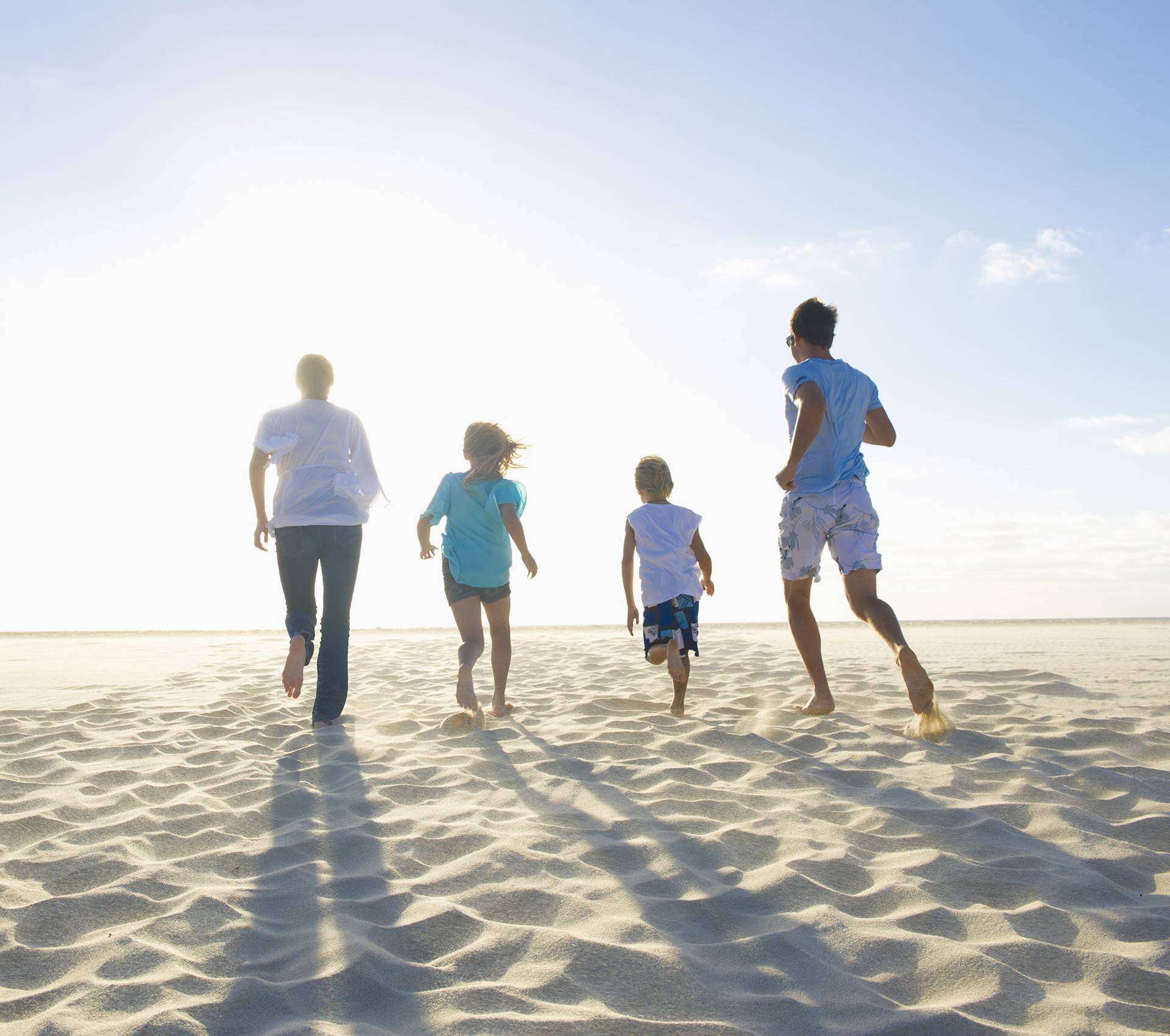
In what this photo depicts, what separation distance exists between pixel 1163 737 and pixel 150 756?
5022mm

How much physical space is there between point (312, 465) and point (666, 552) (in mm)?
2246

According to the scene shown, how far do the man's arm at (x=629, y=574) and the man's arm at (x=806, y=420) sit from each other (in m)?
1.30

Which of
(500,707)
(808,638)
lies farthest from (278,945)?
(808,638)

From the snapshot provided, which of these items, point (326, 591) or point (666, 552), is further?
point (666, 552)

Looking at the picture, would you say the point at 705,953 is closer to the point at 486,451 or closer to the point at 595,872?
the point at 595,872

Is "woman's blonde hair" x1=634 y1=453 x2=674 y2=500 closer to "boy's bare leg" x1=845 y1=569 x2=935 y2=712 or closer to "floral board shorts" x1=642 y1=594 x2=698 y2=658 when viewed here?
"floral board shorts" x1=642 y1=594 x2=698 y2=658

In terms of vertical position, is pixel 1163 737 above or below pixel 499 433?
below

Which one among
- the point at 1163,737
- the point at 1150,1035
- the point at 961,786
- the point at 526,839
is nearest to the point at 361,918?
the point at 526,839

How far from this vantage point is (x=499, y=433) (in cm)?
530

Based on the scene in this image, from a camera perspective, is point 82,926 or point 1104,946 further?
point 82,926

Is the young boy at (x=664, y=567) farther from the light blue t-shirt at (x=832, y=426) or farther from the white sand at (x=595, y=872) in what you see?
the light blue t-shirt at (x=832, y=426)

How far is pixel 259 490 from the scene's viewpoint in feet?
16.3

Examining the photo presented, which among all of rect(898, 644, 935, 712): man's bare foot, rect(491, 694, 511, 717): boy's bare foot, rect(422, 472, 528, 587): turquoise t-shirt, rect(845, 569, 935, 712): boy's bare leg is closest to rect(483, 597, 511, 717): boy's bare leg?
rect(491, 694, 511, 717): boy's bare foot

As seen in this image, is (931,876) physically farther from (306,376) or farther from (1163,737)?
(306,376)
